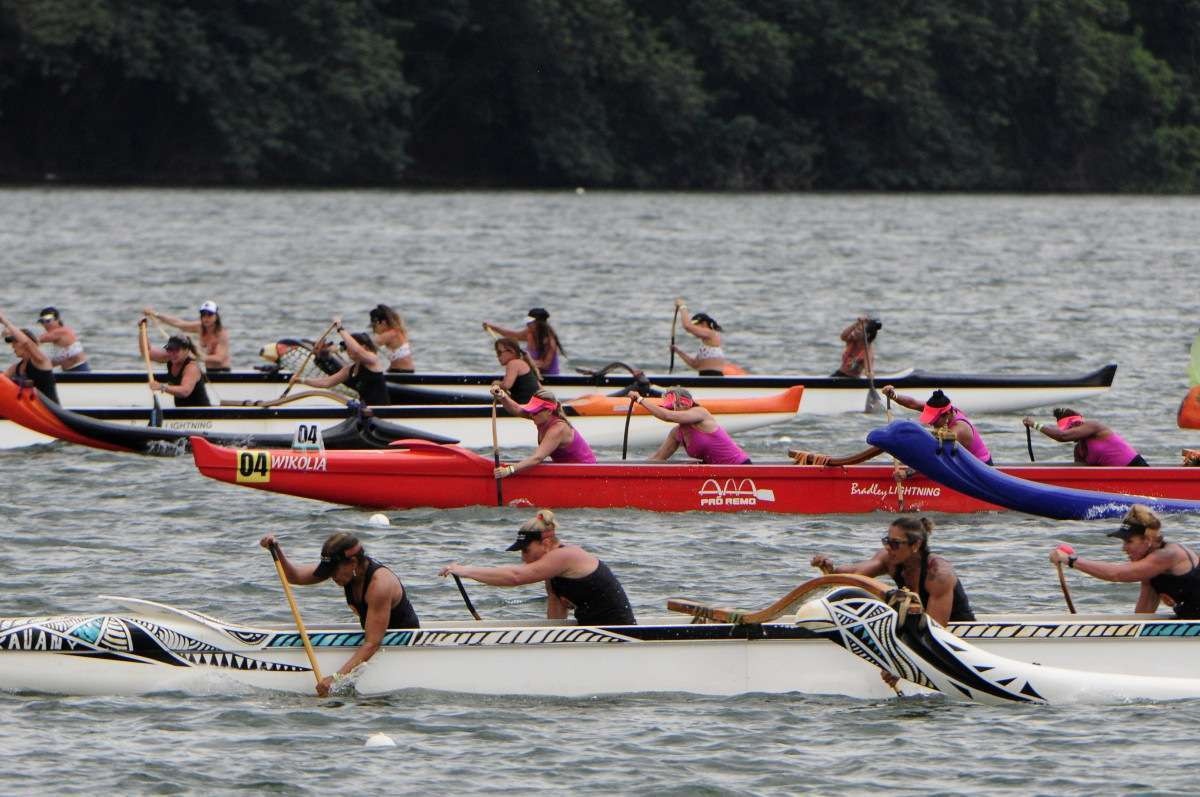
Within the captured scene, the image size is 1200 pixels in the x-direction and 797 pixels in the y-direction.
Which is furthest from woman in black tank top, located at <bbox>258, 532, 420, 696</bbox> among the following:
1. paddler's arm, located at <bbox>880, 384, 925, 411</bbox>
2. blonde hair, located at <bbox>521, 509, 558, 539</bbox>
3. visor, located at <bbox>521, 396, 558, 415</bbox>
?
paddler's arm, located at <bbox>880, 384, 925, 411</bbox>

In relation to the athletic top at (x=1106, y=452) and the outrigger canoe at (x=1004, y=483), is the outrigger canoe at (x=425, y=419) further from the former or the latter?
the athletic top at (x=1106, y=452)

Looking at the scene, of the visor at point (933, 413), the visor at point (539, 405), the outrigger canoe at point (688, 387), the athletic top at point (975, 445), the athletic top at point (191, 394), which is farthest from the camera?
the outrigger canoe at point (688, 387)

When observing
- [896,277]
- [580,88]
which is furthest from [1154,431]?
[580,88]

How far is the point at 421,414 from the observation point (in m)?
22.7

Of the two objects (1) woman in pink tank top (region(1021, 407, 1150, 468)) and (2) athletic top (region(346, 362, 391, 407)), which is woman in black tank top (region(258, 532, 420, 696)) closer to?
(1) woman in pink tank top (region(1021, 407, 1150, 468))

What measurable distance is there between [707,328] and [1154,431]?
5.38m

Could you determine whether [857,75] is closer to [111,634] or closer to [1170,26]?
[1170,26]

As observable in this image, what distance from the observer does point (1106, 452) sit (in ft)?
62.6

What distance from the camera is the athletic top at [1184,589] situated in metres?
13.1

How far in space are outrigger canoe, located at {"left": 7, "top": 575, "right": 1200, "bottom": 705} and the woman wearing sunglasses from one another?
19 centimetres

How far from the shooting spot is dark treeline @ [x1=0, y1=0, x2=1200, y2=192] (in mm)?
74250

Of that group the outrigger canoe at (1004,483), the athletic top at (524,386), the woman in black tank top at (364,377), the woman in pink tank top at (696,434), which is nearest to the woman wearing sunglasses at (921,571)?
the outrigger canoe at (1004,483)

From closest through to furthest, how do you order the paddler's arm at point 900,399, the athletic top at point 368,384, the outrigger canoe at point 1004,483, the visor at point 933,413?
the outrigger canoe at point 1004,483 < the visor at point 933,413 < the paddler's arm at point 900,399 < the athletic top at point 368,384

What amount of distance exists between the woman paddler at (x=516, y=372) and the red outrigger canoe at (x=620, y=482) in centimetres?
211
